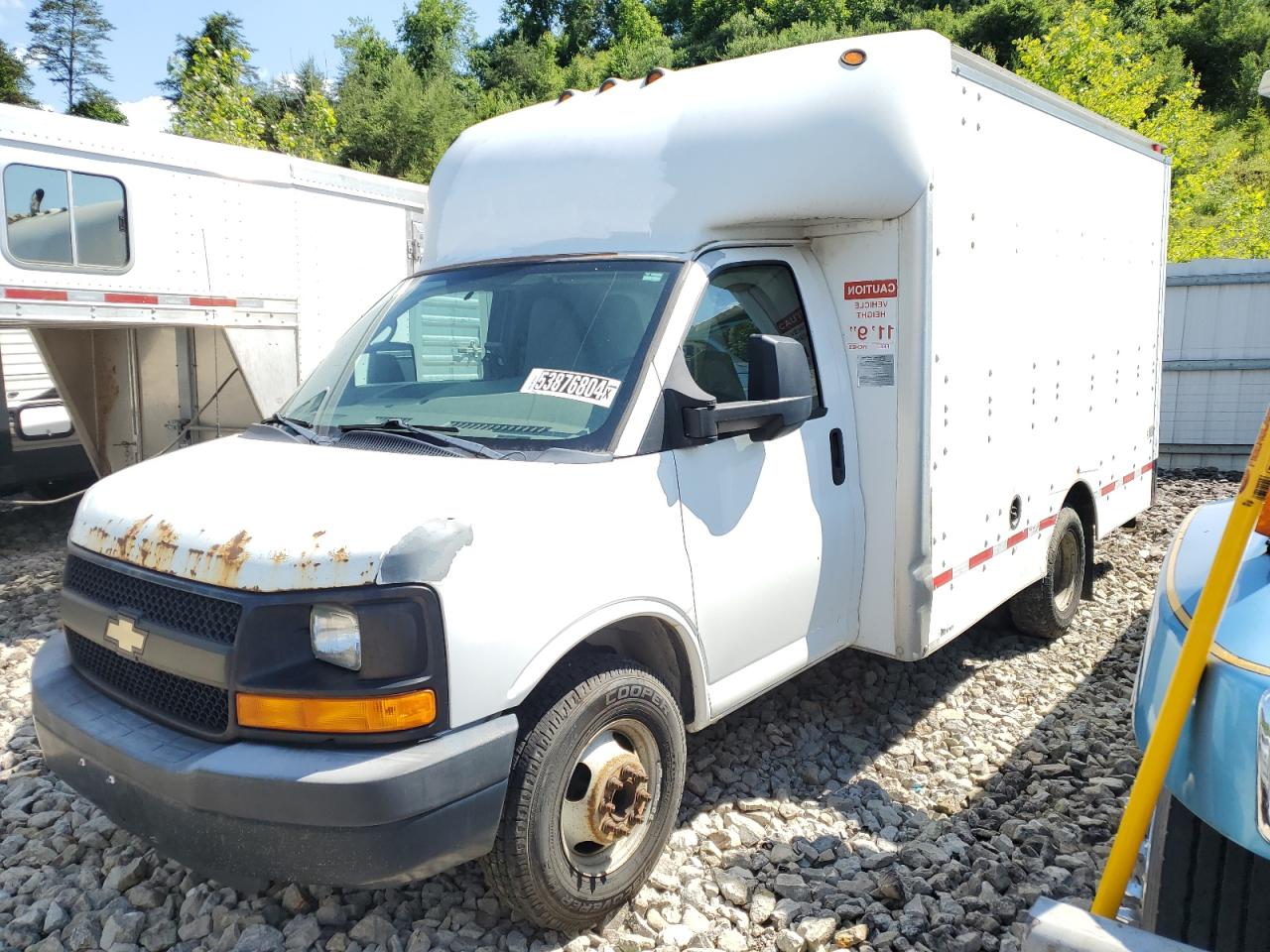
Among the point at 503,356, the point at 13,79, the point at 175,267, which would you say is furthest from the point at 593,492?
the point at 13,79

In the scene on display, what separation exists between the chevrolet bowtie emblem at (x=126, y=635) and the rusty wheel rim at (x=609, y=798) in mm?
1359

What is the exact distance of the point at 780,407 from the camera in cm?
343

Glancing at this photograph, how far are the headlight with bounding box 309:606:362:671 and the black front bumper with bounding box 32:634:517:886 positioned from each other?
0.24 metres

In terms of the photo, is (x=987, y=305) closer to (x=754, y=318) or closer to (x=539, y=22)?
(x=754, y=318)

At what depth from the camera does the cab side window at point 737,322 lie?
357 cm

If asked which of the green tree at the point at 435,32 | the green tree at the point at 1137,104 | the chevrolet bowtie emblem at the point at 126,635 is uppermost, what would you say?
the green tree at the point at 435,32

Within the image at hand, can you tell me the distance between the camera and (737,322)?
3.75 metres

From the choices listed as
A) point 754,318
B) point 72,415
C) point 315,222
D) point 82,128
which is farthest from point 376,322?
point 72,415

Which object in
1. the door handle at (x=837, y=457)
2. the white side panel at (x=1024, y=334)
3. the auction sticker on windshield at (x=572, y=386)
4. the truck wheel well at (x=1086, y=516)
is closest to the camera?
the auction sticker on windshield at (x=572, y=386)

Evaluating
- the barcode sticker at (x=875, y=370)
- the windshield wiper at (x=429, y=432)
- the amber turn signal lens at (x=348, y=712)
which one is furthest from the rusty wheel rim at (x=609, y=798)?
the barcode sticker at (x=875, y=370)

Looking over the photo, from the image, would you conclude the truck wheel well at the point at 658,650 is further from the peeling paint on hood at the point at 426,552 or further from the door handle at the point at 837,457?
the door handle at the point at 837,457

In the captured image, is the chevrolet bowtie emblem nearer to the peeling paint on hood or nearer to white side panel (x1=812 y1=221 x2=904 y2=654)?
the peeling paint on hood

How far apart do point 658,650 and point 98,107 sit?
50.4 meters

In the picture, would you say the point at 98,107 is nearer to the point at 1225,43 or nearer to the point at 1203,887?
the point at 1225,43
